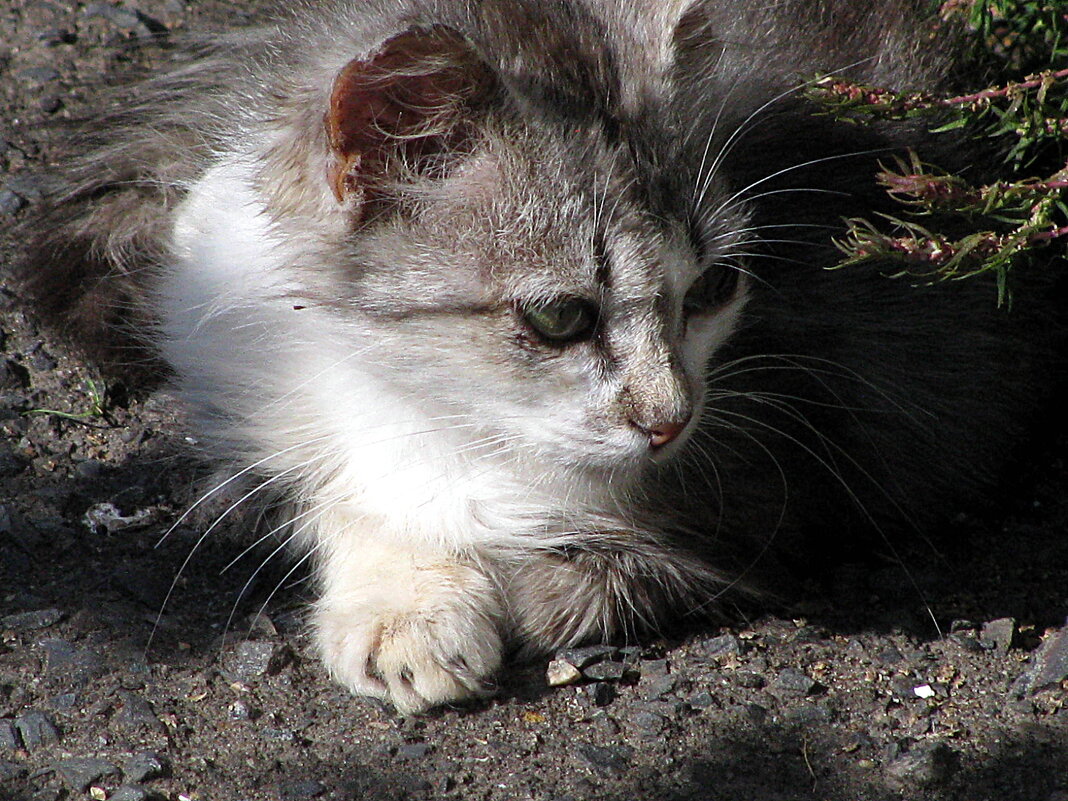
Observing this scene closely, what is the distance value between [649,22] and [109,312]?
173 cm

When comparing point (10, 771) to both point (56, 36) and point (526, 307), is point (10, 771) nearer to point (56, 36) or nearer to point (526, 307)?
point (526, 307)

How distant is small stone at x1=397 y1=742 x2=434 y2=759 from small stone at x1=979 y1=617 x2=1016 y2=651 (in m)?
1.36

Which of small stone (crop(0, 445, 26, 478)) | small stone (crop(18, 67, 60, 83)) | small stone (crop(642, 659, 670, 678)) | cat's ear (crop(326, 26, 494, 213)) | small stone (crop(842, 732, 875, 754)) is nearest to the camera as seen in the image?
cat's ear (crop(326, 26, 494, 213))

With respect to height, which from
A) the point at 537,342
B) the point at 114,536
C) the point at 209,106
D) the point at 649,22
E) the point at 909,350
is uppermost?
the point at 649,22

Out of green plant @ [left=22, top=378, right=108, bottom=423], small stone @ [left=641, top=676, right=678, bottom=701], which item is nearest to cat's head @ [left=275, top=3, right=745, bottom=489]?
small stone @ [left=641, top=676, right=678, bottom=701]

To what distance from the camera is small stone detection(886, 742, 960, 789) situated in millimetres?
2607

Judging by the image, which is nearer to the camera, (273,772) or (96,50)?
(273,772)


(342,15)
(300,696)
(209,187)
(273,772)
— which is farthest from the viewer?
(209,187)

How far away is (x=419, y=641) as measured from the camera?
2793 millimetres

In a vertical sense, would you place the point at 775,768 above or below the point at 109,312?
below

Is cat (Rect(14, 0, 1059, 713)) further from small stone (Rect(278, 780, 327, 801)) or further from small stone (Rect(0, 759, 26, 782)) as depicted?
small stone (Rect(0, 759, 26, 782))

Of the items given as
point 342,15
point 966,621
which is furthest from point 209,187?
point 966,621

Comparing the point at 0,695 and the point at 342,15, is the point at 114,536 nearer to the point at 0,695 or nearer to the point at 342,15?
the point at 0,695

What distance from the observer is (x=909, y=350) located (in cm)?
348
